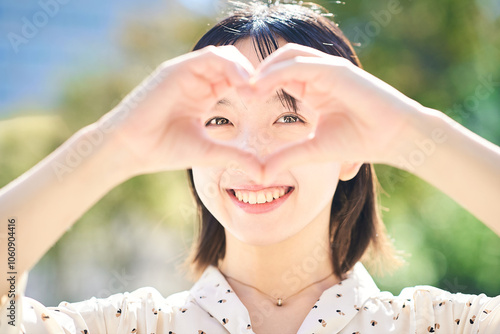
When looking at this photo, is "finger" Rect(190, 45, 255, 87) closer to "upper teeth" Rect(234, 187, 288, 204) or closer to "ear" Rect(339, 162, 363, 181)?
"upper teeth" Rect(234, 187, 288, 204)

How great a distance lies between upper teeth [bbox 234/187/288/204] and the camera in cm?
148

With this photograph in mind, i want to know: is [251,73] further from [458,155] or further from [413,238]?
[413,238]

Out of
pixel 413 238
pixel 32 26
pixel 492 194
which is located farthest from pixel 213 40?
pixel 413 238

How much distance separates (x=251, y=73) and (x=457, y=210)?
136 inches

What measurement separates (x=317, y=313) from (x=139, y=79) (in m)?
3.75

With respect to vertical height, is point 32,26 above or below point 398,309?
above

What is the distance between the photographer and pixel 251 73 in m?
1.03

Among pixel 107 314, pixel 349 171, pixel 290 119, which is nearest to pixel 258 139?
pixel 290 119

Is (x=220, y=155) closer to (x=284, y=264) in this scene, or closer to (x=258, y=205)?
Result: (x=258, y=205)

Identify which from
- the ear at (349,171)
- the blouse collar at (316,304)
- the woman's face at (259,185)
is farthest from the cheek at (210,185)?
the ear at (349,171)

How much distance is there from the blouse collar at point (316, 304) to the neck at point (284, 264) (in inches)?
2.2

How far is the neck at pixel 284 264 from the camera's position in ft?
5.19

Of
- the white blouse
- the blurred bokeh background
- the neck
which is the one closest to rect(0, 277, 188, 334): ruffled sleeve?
the white blouse

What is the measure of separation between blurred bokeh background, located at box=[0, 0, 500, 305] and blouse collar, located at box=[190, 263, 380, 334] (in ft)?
8.12
